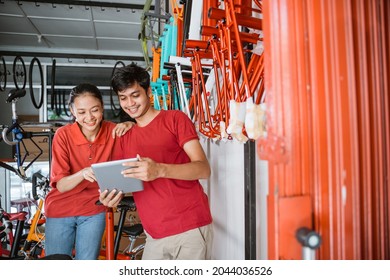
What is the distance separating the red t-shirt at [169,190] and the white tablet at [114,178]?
80 mm

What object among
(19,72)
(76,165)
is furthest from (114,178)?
(19,72)

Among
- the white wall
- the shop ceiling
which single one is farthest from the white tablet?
the shop ceiling

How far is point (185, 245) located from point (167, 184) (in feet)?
0.90

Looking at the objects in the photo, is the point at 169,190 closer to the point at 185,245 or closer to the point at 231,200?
the point at 185,245

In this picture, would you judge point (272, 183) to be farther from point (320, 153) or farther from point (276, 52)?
point (276, 52)

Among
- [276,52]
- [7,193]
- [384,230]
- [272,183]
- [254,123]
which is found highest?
[276,52]

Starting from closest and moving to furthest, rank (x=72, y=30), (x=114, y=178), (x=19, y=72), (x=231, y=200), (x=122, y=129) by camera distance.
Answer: (x=114, y=178) < (x=122, y=129) < (x=231, y=200) < (x=72, y=30) < (x=19, y=72)

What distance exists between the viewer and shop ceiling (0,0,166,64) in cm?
390

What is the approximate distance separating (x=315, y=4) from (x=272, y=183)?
33cm

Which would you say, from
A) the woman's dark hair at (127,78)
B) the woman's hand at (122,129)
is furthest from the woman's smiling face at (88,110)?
the woman's dark hair at (127,78)

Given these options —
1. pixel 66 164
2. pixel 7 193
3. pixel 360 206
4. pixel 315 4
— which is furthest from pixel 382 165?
pixel 7 193

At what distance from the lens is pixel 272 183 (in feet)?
1.74

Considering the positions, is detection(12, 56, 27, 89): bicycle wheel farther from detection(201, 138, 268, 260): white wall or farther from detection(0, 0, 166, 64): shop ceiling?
detection(201, 138, 268, 260): white wall

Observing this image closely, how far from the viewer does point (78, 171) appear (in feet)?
5.00
